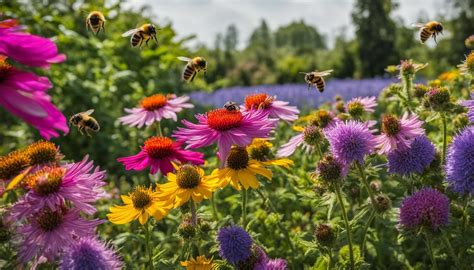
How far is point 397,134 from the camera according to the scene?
162 cm

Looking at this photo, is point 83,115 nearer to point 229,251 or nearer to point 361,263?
point 229,251

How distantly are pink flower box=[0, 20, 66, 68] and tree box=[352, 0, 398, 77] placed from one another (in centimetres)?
2230

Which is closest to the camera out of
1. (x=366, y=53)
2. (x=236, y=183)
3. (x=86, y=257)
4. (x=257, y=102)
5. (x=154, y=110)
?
(x=86, y=257)

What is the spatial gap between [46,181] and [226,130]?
22.3 inches

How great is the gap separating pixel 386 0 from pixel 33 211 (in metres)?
28.0

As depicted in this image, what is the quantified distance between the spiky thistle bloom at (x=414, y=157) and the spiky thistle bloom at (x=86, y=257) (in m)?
0.97

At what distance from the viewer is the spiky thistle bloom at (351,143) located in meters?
1.53

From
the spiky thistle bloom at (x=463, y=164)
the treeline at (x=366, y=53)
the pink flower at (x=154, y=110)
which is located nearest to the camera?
the spiky thistle bloom at (x=463, y=164)

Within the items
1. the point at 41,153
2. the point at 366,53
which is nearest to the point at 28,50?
the point at 41,153

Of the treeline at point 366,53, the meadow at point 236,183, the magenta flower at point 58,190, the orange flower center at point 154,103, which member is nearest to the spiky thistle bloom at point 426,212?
the meadow at point 236,183

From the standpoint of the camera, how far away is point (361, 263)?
1644 mm

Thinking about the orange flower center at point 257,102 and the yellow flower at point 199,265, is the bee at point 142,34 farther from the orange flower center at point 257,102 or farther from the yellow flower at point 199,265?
the yellow flower at point 199,265

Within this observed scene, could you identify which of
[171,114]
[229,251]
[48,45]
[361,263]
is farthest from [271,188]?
[48,45]

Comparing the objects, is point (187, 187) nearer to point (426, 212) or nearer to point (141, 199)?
point (141, 199)
